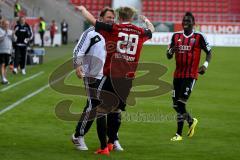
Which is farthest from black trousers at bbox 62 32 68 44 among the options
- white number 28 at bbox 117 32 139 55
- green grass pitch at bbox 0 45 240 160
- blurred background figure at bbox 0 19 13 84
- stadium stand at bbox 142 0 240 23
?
white number 28 at bbox 117 32 139 55

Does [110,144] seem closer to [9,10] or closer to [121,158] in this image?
[121,158]

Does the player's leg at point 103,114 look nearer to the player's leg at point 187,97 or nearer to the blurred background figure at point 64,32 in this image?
the player's leg at point 187,97

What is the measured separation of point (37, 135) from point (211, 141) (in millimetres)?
2992

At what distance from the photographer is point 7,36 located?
70.3ft

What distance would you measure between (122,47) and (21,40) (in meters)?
14.8

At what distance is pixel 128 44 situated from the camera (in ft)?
34.1

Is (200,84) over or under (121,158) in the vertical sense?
under

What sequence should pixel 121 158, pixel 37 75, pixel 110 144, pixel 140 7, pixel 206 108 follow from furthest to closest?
pixel 140 7, pixel 37 75, pixel 206 108, pixel 110 144, pixel 121 158

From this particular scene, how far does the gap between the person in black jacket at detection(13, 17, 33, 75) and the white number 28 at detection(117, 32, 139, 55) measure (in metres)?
14.5

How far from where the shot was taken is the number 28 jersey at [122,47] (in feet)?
33.9

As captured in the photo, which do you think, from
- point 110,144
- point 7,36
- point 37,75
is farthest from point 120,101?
point 37,75

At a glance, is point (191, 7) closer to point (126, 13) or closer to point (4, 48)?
point (4, 48)

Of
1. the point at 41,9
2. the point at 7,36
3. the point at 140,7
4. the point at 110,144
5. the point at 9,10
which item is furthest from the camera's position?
the point at 140,7

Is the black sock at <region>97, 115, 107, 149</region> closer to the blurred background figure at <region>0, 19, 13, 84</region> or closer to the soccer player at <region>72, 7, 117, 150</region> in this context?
the soccer player at <region>72, 7, 117, 150</region>
